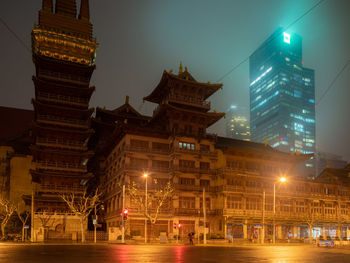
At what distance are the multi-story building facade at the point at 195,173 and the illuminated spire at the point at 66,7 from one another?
2082 cm

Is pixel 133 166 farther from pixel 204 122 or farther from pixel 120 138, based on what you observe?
pixel 204 122

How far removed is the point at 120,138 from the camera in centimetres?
6384

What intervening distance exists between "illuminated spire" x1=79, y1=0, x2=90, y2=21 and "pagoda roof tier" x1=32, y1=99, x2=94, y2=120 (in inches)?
781

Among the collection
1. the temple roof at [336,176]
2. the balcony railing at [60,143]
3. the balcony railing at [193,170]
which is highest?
the balcony railing at [60,143]

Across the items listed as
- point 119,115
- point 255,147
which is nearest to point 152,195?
point 119,115

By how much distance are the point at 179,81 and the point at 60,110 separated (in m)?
22.1

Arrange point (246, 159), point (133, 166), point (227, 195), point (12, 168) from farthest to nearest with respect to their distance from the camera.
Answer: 1. point (12, 168)
2. point (246, 159)
3. point (227, 195)
4. point (133, 166)


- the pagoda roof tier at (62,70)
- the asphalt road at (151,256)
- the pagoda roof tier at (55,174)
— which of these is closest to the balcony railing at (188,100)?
the pagoda roof tier at (62,70)

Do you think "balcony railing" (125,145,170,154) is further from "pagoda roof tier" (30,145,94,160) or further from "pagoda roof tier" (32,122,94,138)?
"pagoda roof tier" (32,122,94,138)

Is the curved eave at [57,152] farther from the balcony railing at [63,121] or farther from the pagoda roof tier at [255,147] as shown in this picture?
the pagoda roof tier at [255,147]

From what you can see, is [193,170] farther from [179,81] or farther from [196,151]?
[179,81]

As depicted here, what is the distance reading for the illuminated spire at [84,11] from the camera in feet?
248

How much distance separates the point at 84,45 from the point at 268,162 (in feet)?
134

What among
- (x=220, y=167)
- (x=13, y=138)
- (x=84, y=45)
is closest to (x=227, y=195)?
(x=220, y=167)
